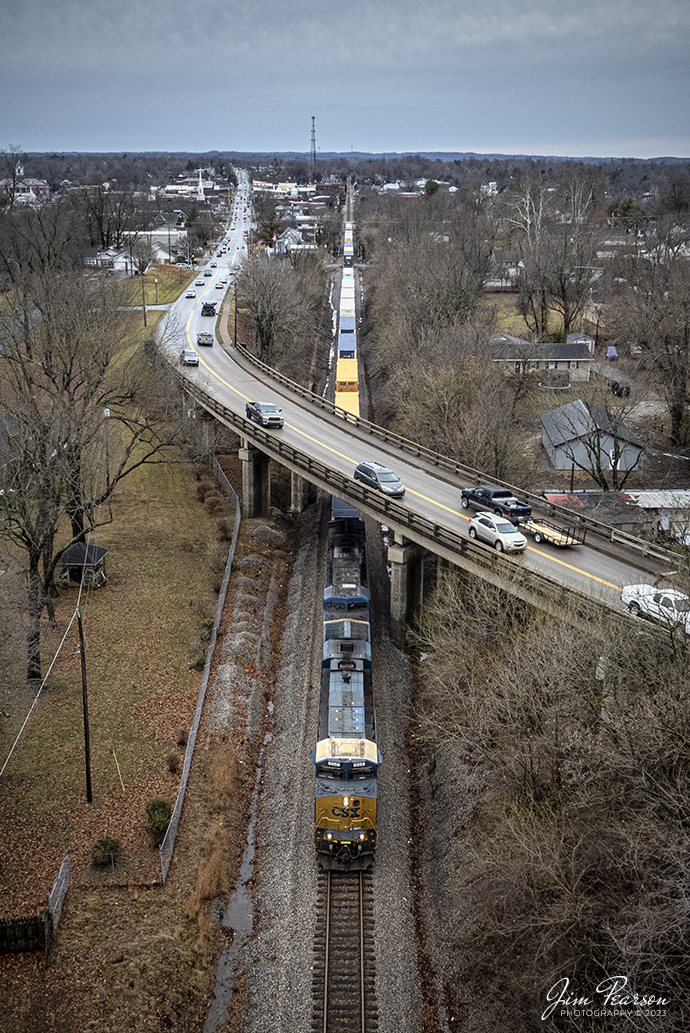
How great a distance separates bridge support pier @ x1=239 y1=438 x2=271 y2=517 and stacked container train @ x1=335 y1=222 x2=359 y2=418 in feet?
22.3

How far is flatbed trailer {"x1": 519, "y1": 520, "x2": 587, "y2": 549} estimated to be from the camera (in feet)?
123

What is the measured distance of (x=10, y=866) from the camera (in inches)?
1089

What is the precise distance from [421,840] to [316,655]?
13032mm

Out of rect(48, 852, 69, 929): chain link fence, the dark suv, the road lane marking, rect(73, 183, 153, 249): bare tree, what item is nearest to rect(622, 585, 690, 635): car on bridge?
the road lane marking

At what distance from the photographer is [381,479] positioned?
44.7 meters

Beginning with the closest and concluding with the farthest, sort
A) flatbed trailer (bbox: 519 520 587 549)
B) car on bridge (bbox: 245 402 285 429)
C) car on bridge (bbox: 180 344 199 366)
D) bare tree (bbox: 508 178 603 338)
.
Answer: flatbed trailer (bbox: 519 520 587 549), car on bridge (bbox: 245 402 285 429), car on bridge (bbox: 180 344 199 366), bare tree (bbox: 508 178 603 338)

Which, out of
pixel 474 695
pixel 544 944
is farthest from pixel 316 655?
pixel 544 944

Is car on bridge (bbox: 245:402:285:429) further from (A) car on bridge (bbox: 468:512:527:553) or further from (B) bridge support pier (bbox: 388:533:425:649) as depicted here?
(A) car on bridge (bbox: 468:512:527:553)

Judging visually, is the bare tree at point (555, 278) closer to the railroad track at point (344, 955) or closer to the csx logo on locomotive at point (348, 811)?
the csx logo on locomotive at point (348, 811)

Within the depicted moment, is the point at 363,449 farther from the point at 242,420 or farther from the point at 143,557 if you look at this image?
the point at 143,557

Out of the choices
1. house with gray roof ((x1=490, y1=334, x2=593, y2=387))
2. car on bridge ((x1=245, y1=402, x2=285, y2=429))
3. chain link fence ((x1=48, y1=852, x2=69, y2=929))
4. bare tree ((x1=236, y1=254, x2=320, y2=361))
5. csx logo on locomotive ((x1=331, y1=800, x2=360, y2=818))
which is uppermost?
bare tree ((x1=236, y1=254, x2=320, y2=361))

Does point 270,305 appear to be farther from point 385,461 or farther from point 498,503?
point 498,503

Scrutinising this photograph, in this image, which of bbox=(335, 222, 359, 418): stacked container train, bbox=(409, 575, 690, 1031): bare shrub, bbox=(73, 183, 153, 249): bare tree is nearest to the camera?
bbox=(409, 575, 690, 1031): bare shrub

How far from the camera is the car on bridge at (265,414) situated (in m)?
55.5
